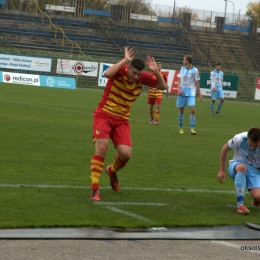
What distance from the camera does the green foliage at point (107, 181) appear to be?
7.18m

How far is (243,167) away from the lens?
26.5 ft

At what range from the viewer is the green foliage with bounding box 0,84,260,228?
718 centimetres

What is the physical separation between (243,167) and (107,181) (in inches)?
91.6

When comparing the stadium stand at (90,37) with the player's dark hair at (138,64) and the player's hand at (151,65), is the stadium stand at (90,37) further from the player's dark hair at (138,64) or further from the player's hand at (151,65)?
the player's dark hair at (138,64)

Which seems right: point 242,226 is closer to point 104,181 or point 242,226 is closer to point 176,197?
point 176,197

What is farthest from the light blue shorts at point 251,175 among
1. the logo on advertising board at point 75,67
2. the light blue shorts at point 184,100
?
the logo on advertising board at point 75,67

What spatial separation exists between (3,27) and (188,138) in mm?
35665

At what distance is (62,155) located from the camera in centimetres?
1185

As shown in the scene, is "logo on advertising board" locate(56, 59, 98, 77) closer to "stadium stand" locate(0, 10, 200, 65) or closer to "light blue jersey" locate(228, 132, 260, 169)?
"stadium stand" locate(0, 10, 200, 65)

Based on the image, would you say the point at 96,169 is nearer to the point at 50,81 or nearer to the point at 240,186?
the point at 240,186

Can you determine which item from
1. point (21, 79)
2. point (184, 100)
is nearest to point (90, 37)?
point (21, 79)

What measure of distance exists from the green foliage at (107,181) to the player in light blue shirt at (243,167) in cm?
24

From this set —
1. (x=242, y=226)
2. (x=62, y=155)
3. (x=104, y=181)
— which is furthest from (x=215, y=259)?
(x=62, y=155)

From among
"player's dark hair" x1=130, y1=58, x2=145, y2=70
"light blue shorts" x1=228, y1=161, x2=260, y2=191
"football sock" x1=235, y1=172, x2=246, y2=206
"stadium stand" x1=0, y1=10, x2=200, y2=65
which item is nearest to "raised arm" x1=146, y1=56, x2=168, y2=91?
"player's dark hair" x1=130, y1=58, x2=145, y2=70
